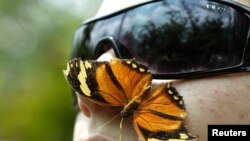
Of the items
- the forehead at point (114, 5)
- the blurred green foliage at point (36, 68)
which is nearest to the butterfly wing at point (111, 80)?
the forehead at point (114, 5)

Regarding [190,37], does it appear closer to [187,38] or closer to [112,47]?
[187,38]

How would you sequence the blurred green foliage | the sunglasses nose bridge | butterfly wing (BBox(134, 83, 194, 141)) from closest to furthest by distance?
butterfly wing (BBox(134, 83, 194, 141)) → the sunglasses nose bridge → the blurred green foliage

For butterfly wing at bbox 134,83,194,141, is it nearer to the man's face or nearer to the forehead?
the man's face

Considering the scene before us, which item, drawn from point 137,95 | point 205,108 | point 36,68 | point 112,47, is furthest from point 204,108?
point 36,68

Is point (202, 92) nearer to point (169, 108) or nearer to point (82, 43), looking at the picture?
point (169, 108)

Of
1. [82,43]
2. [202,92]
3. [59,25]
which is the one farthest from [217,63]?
[59,25]

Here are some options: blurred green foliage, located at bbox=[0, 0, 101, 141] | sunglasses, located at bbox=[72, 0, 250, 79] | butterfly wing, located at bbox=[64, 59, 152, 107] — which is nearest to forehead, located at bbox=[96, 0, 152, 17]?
sunglasses, located at bbox=[72, 0, 250, 79]

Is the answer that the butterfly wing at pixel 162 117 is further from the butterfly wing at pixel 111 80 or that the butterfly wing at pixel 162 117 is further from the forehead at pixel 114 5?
the forehead at pixel 114 5
